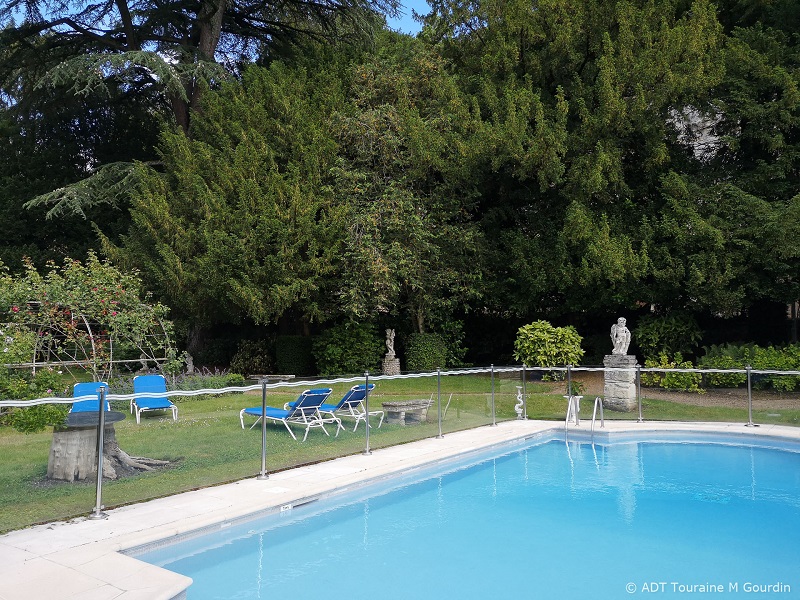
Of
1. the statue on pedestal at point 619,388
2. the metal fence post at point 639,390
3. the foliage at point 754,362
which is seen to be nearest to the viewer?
the foliage at point 754,362

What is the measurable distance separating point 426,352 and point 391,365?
1271mm

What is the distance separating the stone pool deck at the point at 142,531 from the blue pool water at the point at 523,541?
0.25m

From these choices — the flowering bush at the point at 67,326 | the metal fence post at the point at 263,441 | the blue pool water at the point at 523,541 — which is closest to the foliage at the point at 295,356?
the flowering bush at the point at 67,326

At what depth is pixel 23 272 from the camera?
24.9 metres

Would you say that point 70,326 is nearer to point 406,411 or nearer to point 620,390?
point 406,411

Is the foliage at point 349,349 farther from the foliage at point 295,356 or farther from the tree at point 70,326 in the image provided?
the tree at point 70,326

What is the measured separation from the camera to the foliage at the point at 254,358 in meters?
23.9

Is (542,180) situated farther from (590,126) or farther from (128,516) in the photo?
(128,516)

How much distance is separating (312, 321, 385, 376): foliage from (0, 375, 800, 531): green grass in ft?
28.2

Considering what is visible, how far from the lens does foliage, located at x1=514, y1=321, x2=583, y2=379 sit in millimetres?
19156

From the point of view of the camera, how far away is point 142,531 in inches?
234

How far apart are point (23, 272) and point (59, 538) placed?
2254 centimetres

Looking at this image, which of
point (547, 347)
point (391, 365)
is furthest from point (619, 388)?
point (391, 365)

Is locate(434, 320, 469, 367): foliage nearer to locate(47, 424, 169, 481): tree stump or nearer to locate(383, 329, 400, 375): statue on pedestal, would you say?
locate(383, 329, 400, 375): statue on pedestal
